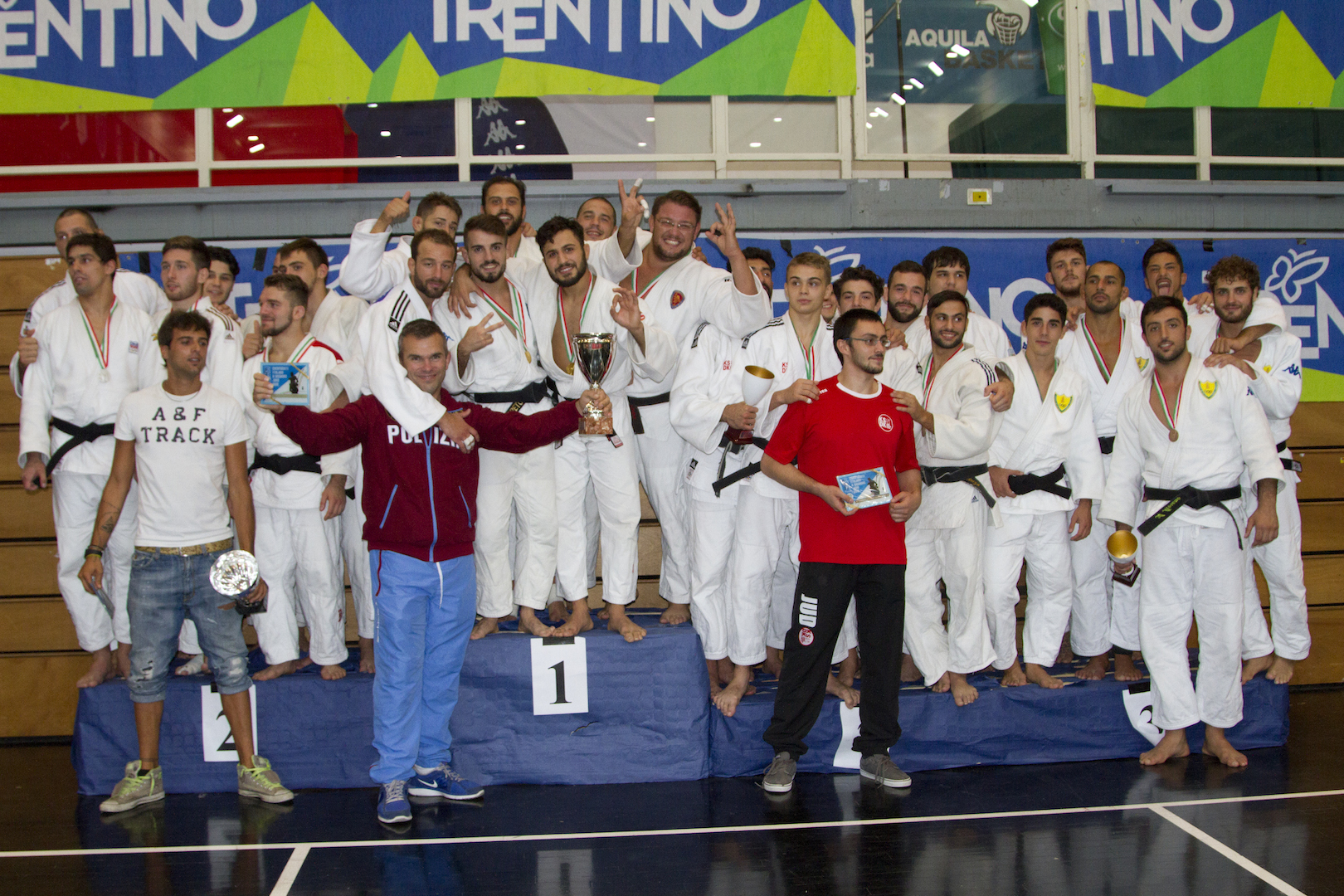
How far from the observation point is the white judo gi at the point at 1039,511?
4398mm

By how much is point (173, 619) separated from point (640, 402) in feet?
7.18

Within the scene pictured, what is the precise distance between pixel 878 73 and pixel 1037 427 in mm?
3176

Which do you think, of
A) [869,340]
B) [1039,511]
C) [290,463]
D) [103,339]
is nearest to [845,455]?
[869,340]

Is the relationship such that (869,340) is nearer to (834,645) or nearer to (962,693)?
(834,645)

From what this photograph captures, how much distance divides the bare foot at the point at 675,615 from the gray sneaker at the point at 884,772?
1028mm

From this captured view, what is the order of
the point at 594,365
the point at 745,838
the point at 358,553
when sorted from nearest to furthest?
the point at 745,838, the point at 594,365, the point at 358,553

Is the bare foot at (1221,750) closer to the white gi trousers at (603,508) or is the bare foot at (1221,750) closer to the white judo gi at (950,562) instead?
the white judo gi at (950,562)

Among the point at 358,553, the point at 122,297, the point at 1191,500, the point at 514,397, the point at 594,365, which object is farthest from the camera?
the point at 122,297

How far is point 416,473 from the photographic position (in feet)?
12.2

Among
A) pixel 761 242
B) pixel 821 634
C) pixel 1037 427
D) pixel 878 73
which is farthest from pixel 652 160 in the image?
pixel 821 634

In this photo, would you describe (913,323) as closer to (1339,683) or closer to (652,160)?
(652,160)

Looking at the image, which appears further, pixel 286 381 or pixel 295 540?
pixel 295 540

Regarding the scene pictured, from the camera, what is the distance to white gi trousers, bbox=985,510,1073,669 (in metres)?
4.39

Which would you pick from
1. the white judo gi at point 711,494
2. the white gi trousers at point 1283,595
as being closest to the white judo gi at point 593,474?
the white judo gi at point 711,494
